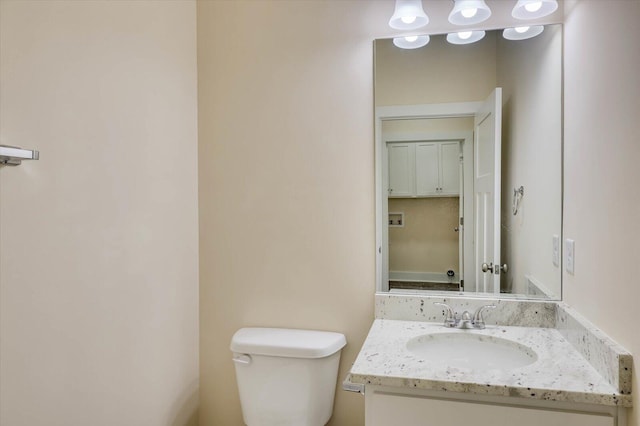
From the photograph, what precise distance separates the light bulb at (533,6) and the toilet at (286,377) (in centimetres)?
144

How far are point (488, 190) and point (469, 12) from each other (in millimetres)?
668

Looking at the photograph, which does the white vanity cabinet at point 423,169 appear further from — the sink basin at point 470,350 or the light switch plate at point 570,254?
the sink basin at point 470,350

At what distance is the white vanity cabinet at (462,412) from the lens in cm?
104

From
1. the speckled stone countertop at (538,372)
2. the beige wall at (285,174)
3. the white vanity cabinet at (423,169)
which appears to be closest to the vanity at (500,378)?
the speckled stone countertop at (538,372)

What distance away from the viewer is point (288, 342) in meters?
1.60

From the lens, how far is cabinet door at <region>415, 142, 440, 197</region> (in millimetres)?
1628

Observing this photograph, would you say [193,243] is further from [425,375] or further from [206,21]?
[425,375]

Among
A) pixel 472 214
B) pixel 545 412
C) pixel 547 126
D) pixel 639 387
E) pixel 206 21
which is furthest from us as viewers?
pixel 206 21

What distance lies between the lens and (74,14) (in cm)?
118

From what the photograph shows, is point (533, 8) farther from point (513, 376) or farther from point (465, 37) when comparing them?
point (513, 376)

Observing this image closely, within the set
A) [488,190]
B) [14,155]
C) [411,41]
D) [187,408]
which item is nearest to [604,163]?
[488,190]

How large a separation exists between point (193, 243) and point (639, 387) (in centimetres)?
159

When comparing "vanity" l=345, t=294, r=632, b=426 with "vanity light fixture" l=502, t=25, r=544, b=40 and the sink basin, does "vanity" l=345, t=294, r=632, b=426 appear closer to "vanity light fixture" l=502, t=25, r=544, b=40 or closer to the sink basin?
the sink basin

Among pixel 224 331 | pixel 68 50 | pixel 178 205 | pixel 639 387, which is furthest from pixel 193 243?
pixel 639 387
